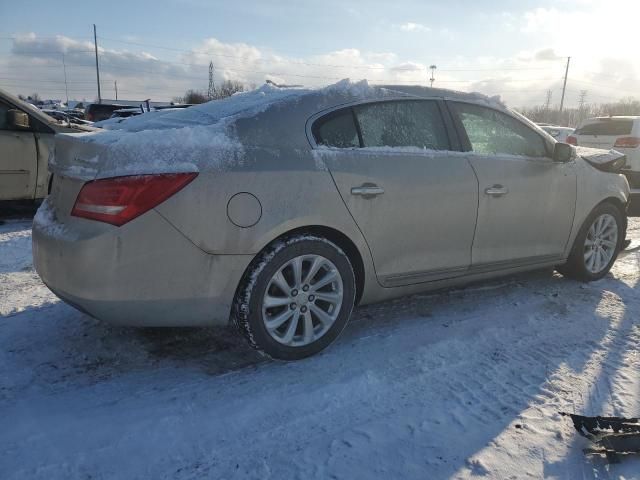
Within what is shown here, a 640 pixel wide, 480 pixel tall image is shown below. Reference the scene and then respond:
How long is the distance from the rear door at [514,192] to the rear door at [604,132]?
8.69 meters

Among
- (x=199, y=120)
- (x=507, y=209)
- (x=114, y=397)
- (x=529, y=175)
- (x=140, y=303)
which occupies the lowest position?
(x=114, y=397)

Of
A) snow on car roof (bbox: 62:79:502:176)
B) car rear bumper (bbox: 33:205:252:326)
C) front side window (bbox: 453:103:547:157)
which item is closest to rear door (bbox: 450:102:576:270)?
front side window (bbox: 453:103:547:157)

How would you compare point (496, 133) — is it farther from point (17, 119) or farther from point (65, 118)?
point (65, 118)

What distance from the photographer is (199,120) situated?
3.05 metres

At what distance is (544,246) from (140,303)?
3.17 metres

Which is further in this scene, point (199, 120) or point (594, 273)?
point (594, 273)

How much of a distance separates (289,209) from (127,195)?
0.83 meters

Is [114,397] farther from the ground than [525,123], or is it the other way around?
[525,123]

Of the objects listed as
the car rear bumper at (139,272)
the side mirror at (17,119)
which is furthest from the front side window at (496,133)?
the side mirror at (17,119)

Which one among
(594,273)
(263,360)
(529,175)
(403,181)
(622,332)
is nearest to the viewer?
(263,360)

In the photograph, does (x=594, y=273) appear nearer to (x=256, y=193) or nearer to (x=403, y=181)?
(x=403, y=181)

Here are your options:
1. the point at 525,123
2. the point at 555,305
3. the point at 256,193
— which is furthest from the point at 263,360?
the point at 525,123

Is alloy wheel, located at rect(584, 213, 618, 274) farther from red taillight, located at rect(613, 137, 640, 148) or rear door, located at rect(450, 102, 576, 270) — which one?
red taillight, located at rect(613, 137, 640, 148)

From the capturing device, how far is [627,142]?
11102mm
